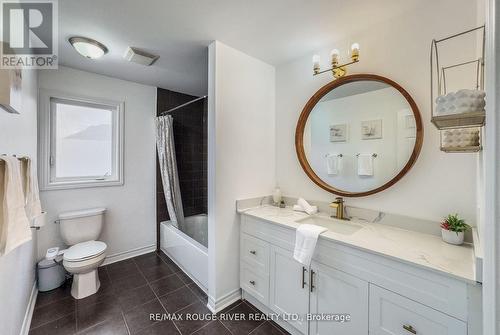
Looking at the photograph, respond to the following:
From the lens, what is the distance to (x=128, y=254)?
2.71 m

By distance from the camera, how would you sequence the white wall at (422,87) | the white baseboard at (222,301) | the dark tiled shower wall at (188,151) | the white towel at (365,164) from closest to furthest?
1. the white wall at (422,87)
2. the white towel at (365,164)
3. the white baseboard at (222,301)
4. the dark tiled shower wall at (188,151)

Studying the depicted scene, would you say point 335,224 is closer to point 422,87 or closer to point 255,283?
point 255,283

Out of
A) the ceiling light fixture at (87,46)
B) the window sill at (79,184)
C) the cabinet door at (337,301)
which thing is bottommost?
the cabinet door at (337,301)

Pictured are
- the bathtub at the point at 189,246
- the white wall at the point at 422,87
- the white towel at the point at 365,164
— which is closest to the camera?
the white wall at the point at 422,87

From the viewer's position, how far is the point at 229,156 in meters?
1.88

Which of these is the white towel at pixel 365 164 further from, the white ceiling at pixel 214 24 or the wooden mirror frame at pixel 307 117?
the white ceiling at pixel 214 24

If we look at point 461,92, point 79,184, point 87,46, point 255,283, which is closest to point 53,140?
point 79,184

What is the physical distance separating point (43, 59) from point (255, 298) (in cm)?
313

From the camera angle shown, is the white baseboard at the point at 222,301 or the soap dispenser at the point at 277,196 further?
the soap dispenser at the point at 277,196

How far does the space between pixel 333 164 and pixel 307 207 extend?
454mm

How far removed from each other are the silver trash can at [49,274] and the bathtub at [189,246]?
3.47ft

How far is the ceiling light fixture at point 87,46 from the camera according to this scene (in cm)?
171

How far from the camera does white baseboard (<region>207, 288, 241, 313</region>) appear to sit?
1.79 metres

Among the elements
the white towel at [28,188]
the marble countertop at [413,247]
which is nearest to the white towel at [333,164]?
the marble countertop at [413,247]
